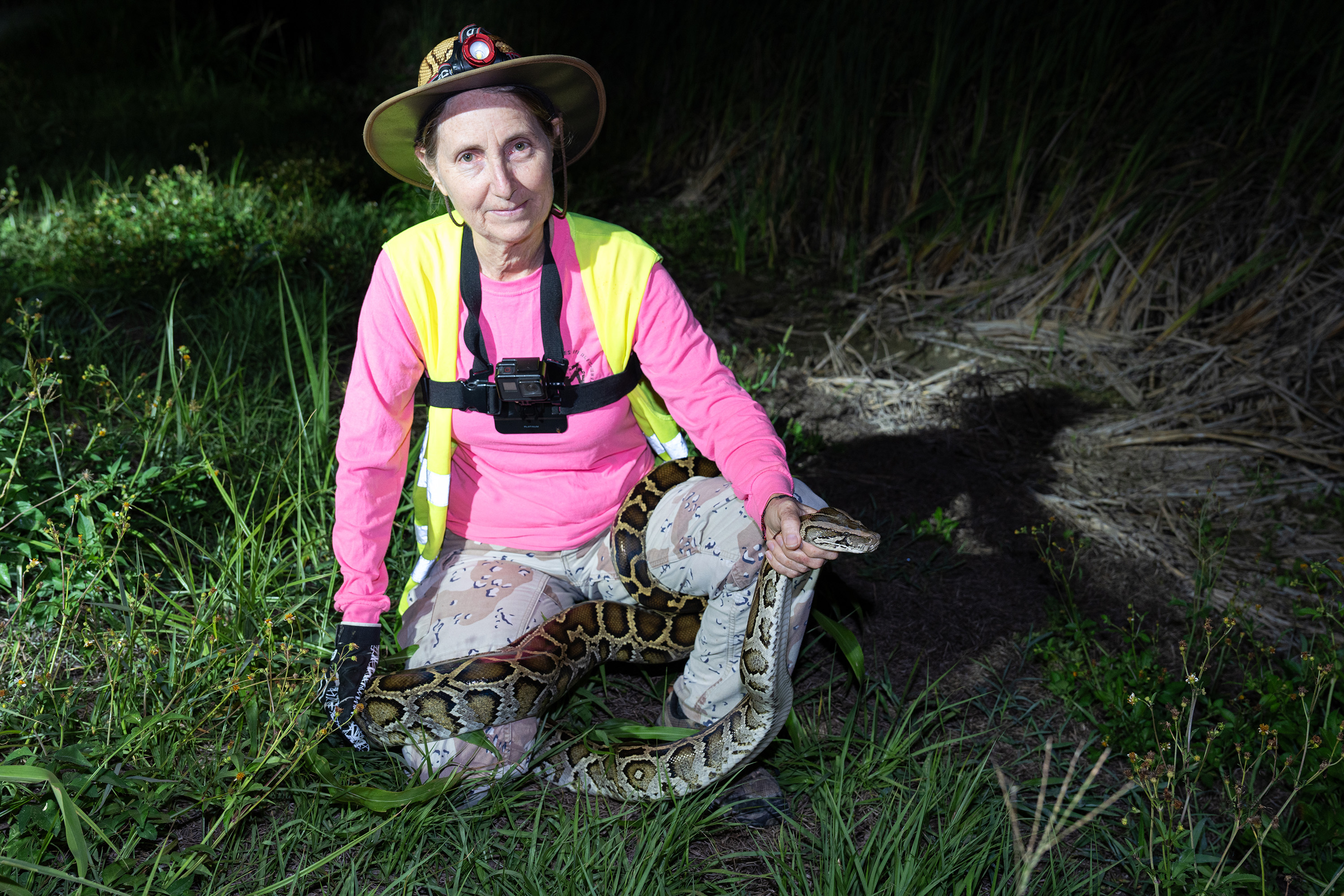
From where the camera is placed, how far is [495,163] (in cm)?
235

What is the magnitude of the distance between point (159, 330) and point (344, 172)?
9.05ft

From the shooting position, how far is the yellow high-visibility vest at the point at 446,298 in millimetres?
2551

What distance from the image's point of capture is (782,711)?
98.1 inches

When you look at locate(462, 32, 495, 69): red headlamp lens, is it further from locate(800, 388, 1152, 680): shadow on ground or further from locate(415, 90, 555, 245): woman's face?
locate(800, 388, 1152, 680): shadow on ground

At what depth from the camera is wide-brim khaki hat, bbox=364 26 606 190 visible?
2262 millimetres

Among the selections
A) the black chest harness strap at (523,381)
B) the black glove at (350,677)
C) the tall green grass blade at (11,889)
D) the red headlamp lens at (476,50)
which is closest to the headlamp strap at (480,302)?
the black chest harness strap at (523,381)

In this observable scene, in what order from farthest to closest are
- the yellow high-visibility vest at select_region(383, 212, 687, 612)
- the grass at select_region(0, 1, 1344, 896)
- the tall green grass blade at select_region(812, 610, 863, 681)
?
the tall green grass blade at select_region(812, 610, 863, 681) → the yellow high-visibility vest at select_region(383, 212, 687, 612) → the grass at select_region(0, 1, 1344, 896)

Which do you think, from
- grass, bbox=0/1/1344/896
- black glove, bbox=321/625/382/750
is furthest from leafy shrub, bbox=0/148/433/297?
black glove, bbox=321/625/382/750

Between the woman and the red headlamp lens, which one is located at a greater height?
the red headlamp lens

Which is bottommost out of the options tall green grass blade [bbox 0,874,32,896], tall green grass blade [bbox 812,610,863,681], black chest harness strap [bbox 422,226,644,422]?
tall green grass blade [bbox 812,610,863,681]

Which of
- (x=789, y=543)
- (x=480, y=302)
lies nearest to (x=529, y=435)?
(x=480, y=302)

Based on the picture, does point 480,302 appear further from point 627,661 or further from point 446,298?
point 627,661

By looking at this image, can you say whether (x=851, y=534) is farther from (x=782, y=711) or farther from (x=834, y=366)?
(x=834, y=366)

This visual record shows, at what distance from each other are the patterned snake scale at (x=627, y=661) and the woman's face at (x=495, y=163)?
96cm
